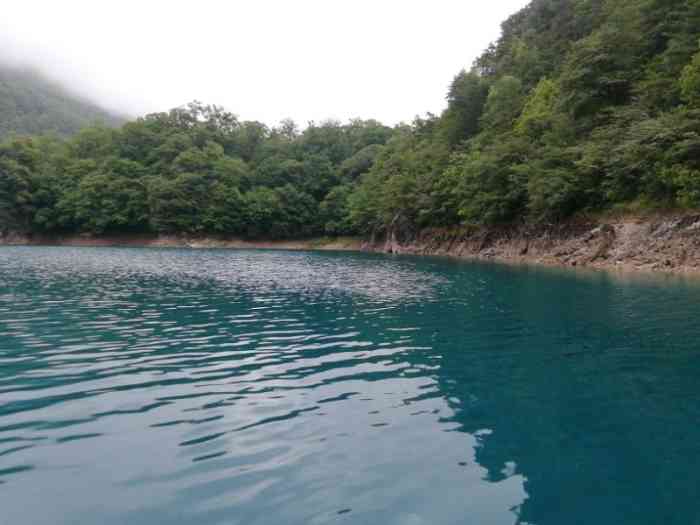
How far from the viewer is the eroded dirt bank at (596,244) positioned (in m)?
37.7

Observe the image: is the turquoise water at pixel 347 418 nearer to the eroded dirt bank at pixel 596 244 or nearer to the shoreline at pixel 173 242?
the eroded dirt bank at pixel 596 244

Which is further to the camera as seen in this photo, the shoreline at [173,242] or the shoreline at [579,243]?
the shoreline at [173,242]

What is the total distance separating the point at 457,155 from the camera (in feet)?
238

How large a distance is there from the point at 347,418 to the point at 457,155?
227 feet

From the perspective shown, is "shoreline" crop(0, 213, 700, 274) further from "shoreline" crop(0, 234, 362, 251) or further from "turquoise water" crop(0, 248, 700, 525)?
"turquoise water" crop(0, 248, 700, 525)

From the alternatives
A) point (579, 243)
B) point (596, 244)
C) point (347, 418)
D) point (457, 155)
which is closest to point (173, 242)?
point (457, 155)

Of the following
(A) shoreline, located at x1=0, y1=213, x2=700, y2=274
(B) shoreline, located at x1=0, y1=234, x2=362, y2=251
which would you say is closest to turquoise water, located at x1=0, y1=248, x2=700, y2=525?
(A) shoreline, located at x1=0, y1=213, x2=700, y2=274

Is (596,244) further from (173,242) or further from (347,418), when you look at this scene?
(173,242)

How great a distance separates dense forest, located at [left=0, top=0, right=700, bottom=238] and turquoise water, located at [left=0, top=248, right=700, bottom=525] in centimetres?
3296

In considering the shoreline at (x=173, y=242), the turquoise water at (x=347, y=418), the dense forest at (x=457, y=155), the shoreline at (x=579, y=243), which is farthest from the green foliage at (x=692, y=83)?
the shoreline at (x=173, y=242)

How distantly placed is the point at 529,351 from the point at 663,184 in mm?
36767

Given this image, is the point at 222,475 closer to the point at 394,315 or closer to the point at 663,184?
the point at 394,315

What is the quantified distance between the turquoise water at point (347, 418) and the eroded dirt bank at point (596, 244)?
24684 mm

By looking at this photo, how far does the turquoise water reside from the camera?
5.64 metres
